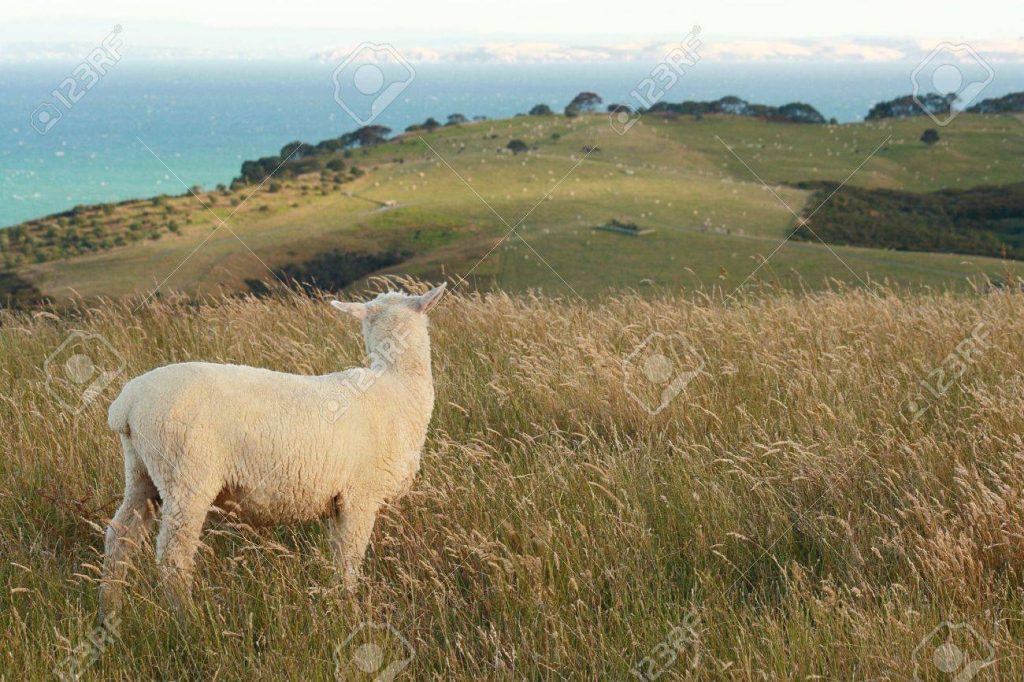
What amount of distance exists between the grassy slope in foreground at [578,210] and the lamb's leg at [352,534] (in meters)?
6.03

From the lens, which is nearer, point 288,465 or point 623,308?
point 288,465

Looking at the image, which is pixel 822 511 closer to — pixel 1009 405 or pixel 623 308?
pixel 1009 405

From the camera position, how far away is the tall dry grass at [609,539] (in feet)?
12.7

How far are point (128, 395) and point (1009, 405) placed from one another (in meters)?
5.09

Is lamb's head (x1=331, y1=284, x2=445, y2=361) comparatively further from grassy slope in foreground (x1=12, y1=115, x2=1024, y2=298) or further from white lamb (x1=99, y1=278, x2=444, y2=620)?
grassy slope in foreground (x1=12, y1=115, x2=1024, y2=298)

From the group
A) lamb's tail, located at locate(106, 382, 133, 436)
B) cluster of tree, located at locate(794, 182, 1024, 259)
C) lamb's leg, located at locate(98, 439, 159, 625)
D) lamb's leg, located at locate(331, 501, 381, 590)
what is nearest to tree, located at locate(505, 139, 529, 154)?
cluster of tree, located at locate(794, 182, 1024, 259)

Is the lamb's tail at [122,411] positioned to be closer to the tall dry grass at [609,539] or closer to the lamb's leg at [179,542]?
the lamb's leg at [179,542]

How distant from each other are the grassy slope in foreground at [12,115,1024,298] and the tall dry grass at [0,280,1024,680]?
11.4ft

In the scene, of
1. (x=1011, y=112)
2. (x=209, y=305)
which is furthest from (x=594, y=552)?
(x=1011, y=112)

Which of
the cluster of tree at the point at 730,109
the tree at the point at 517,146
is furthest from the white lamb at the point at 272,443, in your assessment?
the cluster of tree at the point at 730,109

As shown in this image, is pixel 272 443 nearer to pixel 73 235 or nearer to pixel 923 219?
pixel 73 235

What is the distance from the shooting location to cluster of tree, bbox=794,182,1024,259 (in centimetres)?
1548

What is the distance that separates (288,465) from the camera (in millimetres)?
3959

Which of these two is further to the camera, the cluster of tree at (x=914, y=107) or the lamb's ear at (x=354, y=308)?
the cluster of tree at (x=914, y=107)
